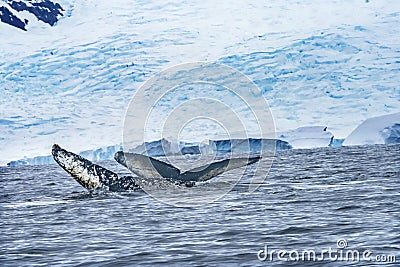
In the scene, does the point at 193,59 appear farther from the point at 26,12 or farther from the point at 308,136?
the point at 26,12

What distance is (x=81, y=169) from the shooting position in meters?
13.5

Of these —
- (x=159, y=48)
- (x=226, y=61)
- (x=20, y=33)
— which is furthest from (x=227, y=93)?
(x=20, y=33)

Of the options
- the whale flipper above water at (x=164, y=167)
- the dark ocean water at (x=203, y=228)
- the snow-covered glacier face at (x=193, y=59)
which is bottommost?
the dark ocean water at (x=203, y=228)

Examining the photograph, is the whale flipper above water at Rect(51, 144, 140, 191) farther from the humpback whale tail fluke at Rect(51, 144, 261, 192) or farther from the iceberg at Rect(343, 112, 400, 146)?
the iceberg at Rect(343, 112, 400, 146)

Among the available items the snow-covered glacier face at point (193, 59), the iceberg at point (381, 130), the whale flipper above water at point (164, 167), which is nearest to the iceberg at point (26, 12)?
the snow-covered glacier face at point (193, 59)

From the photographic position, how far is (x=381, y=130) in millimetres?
39969

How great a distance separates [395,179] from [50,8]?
56335 millimetres

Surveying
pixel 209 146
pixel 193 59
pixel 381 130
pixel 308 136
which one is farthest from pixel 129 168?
pixel 193 59

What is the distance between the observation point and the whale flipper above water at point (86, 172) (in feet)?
43.8

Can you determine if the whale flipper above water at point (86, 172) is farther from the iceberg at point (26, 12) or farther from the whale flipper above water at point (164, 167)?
the iceberg at point (26, 12)

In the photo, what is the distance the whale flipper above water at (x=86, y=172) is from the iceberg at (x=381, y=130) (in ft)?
89.6

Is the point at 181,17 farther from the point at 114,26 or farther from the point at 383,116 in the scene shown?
the point at 383,116

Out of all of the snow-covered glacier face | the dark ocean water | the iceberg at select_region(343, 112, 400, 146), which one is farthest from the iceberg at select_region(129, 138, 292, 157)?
the dark ocean water

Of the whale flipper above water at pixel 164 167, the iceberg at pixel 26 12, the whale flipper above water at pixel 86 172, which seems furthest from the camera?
the iceberg at pixel 26 12
